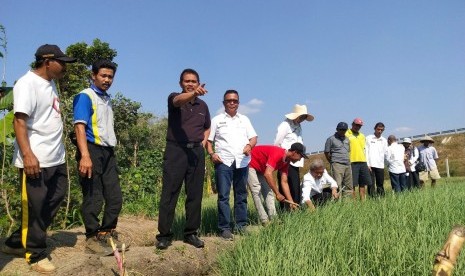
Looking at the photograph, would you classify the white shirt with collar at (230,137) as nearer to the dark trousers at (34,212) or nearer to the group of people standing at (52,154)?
the group of people standing at (52,154)

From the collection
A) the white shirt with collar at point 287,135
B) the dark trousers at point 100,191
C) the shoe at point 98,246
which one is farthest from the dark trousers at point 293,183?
the shoe at point 98,246

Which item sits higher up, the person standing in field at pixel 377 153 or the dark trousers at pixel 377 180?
the person standing in field at pixel 377 153

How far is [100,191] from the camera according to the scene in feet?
11.4

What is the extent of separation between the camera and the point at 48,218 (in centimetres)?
302

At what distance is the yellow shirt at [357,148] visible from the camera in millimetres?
7492

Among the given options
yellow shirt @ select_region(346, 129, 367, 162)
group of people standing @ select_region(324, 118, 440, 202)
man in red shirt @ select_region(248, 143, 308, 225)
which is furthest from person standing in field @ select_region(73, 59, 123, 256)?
yellow shirt @ select_region(346, 129, 367, 162)

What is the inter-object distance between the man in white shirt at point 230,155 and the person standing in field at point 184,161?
59 cm

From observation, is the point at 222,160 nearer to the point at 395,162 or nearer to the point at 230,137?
the point at 230,137

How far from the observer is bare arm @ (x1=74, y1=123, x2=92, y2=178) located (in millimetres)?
3184

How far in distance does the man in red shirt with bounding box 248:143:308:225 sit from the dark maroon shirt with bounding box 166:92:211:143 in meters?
1.31

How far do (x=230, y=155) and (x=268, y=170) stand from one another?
58cm

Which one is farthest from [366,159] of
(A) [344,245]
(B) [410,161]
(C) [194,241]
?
(C) [194,241]

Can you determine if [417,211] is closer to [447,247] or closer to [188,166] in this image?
[188,166]

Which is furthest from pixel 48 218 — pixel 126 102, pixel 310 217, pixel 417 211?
pixel 126 102
